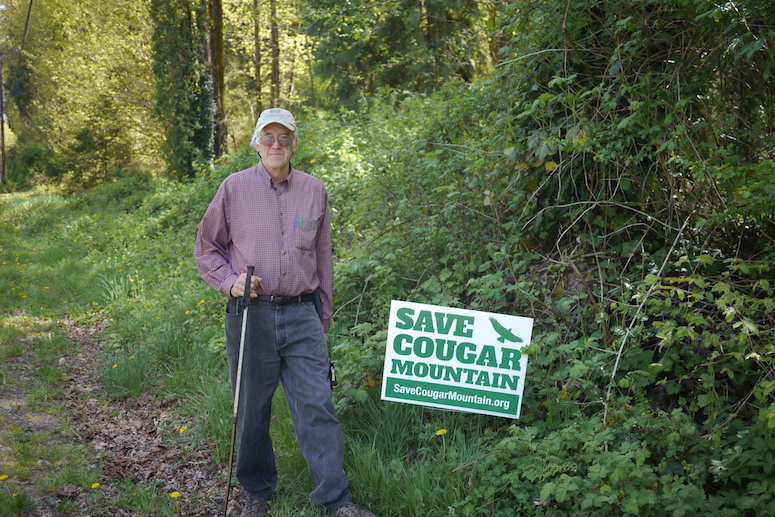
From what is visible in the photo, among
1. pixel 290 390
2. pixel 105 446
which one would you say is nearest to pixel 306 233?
pixel 290 390

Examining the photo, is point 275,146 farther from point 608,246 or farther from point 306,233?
point 608,246

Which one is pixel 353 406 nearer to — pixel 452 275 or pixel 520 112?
pixel 452 275

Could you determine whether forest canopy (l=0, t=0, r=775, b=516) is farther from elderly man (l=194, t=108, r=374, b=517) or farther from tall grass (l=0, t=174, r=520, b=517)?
elderly man (l=194, t=108, r=374, b=517)

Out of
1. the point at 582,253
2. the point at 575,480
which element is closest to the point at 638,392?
the point at 575,480

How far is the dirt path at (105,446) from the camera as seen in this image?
4.08 meters

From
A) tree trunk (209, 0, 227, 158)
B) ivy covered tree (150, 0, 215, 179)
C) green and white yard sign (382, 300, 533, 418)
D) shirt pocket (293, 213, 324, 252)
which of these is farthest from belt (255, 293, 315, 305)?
tree trunk (209, 0, 227, 158)

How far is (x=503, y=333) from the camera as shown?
12.9 ft

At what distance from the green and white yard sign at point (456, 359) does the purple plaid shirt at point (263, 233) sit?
67 centimetres

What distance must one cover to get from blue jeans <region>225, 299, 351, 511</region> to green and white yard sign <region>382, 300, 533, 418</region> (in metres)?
0.53

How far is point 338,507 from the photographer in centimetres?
359

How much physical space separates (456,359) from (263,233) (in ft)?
4.44

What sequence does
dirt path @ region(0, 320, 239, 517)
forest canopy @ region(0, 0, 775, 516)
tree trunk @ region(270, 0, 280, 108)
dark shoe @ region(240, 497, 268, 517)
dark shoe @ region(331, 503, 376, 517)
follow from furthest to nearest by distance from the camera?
tree trunk @ region(270, 0, 280, 108), dirt path @ region(0, 320, 239, 517), dark shoe @ region(240, 497, 268, 517), dark shoe @ region(331, 503, 376, 517), forest canopy @ region(0, 0, 775, 516)

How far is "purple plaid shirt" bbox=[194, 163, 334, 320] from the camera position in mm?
3684

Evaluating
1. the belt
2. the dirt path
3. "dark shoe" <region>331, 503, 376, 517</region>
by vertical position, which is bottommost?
the dirt path
